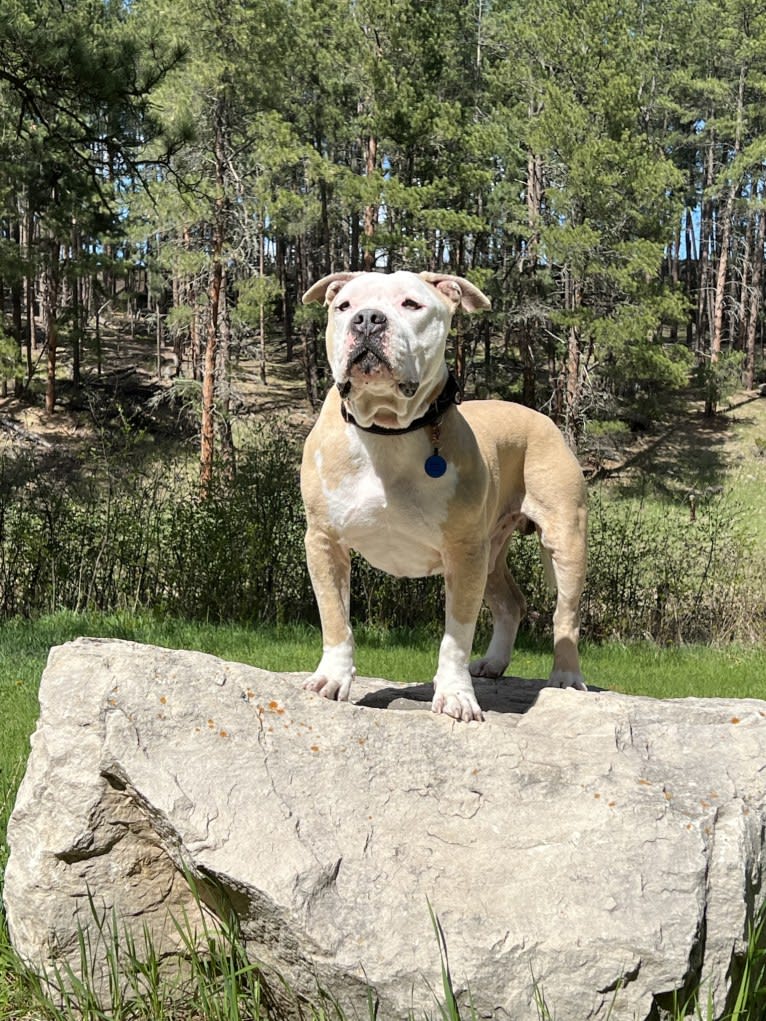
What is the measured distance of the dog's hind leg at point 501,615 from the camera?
14.8 ft

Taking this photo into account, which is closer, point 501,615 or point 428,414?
point 428,414

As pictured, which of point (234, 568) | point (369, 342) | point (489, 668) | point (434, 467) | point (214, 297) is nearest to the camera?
point (369, 342)

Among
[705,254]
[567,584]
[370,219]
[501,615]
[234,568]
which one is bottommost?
[234,568]

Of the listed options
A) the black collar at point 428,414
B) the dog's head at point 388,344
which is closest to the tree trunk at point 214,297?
the black collar at point 428,414

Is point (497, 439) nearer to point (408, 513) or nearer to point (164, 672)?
point (408, 513)

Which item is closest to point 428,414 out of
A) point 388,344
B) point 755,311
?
point 388,344

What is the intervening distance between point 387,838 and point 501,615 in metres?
1.98

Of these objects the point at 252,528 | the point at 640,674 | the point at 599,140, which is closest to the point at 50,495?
the point at 252,528

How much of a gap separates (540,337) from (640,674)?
2185 centimetres

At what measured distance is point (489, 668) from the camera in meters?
4.49

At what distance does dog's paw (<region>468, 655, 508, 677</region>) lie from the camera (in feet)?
14.7

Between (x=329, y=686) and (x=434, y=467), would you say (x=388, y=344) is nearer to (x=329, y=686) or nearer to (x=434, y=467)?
(x=434, y=467)

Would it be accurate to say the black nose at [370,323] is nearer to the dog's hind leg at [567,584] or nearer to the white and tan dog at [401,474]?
the white and tan dog at [401,474]

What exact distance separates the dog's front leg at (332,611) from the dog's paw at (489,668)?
1.22 m
